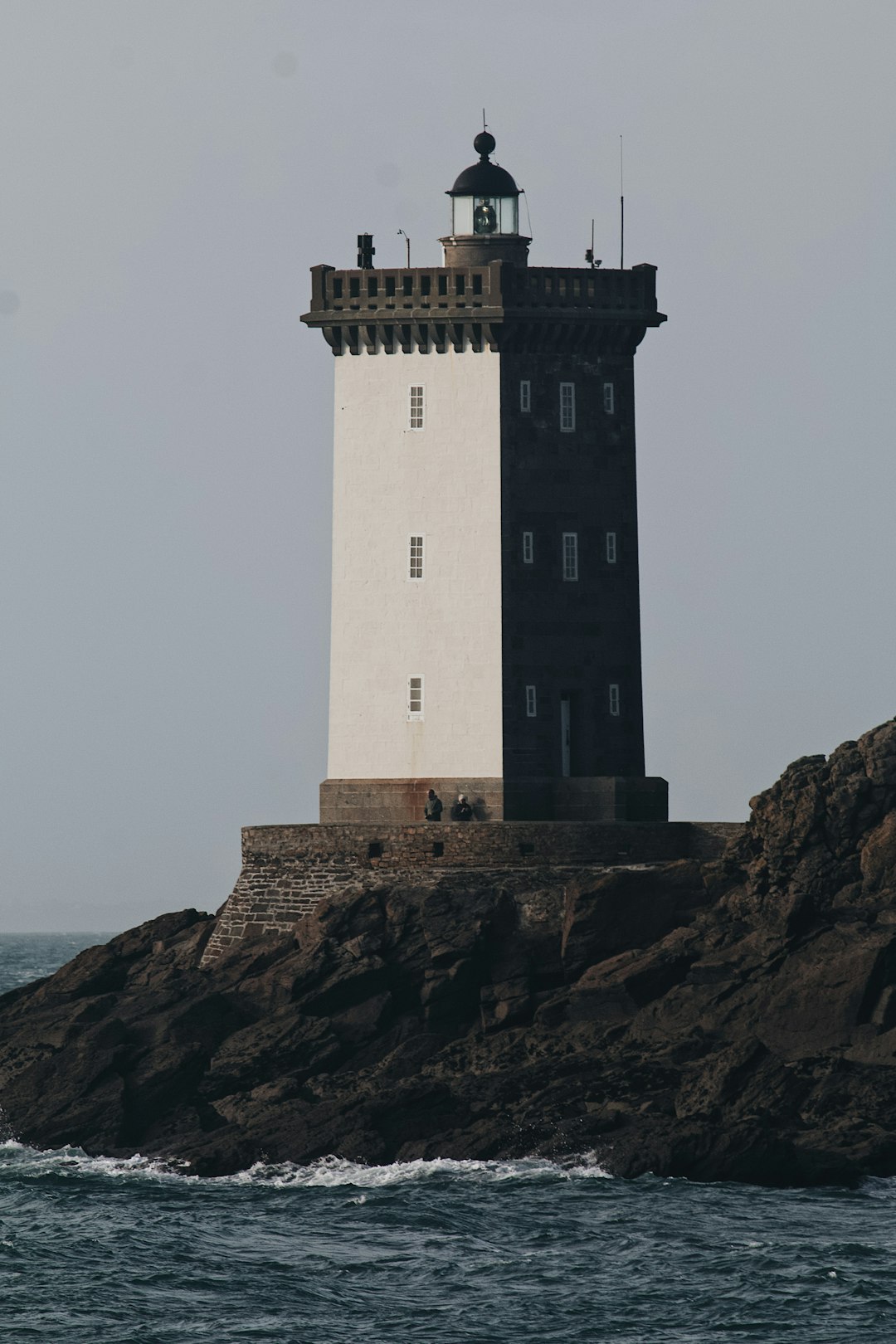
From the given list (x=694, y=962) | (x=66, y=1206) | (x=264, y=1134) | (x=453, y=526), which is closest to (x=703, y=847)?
(x=694, y=962)

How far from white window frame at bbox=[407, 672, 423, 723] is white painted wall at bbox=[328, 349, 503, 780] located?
11 cm

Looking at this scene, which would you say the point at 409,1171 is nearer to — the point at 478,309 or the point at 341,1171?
the point at 341,1171

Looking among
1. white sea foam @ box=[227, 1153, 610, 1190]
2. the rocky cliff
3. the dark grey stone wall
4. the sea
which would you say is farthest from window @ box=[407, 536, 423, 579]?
the sea

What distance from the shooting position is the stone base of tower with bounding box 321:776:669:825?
47.8m

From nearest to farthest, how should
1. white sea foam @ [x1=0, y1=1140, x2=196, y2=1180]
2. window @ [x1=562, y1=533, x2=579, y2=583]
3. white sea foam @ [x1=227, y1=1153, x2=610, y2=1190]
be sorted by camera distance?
1. white sea foam @ [x1=227, y1=1153, x2=610, y2=1190]
2. white sea foam @ [x1=0, y1=1140, x2=196, y2=1180]
3. window @ [x1=562, y1=533, x2=579, y2=583]

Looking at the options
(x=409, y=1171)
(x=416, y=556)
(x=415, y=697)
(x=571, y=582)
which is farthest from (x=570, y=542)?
(x=409, y=1171)

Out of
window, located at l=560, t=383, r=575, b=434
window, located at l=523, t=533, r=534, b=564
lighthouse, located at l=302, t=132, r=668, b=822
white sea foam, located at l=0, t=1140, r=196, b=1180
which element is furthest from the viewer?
window, located at l=560, t=383, r=575, b=434

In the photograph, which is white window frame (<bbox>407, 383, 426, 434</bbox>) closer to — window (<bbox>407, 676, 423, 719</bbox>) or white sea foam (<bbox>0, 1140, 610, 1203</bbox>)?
window (<bbox>407, 676, 423, 719</bbox>)

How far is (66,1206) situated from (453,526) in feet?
61.7

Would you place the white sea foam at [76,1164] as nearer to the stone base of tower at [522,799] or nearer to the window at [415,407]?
the stone base of tower at [522,799]

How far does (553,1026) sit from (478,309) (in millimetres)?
17167

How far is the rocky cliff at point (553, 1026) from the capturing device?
3703 cm

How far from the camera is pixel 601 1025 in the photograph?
40.6 m

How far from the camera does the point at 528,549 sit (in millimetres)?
48938
